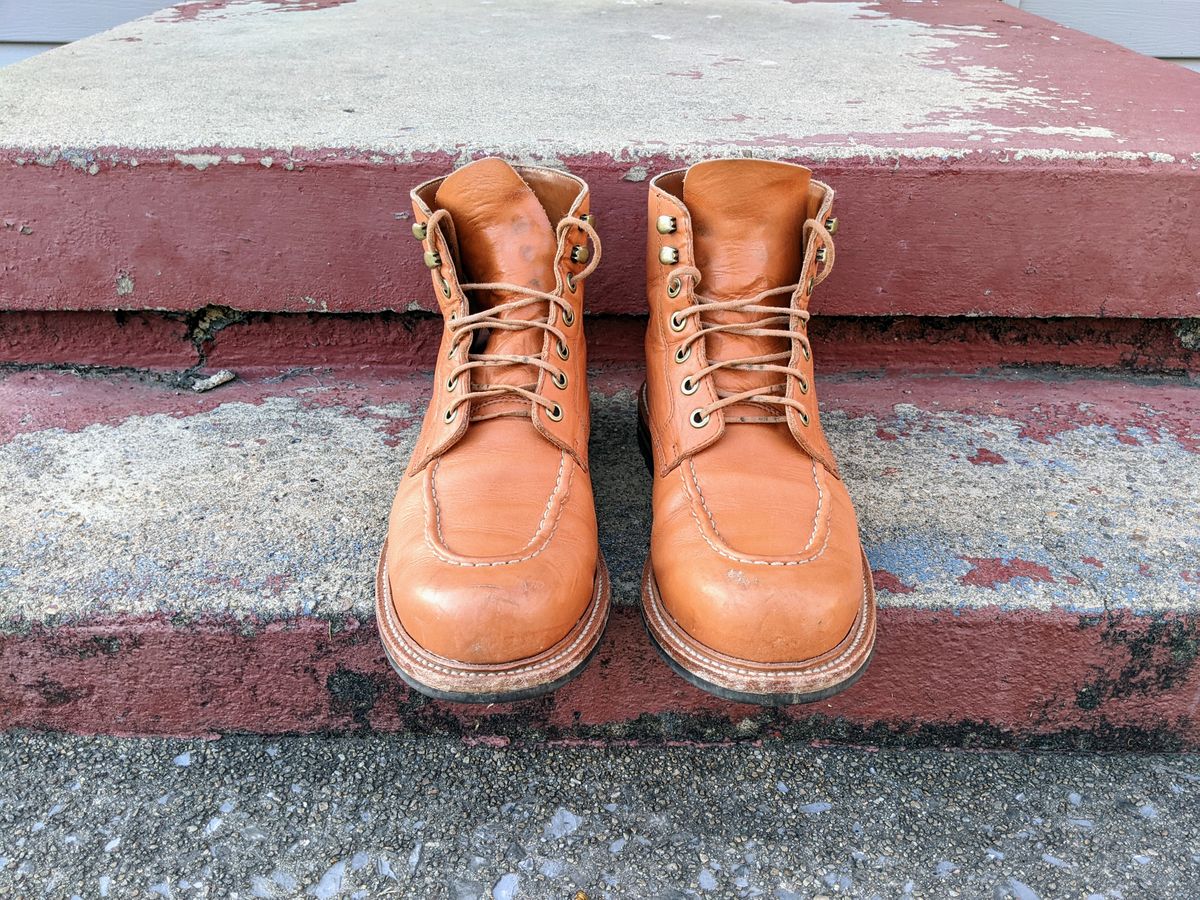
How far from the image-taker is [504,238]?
4.62ft

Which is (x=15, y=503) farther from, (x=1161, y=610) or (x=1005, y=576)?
(x=1161, y=610)

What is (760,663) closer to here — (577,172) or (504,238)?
(504,238)

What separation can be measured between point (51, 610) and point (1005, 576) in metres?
1.51

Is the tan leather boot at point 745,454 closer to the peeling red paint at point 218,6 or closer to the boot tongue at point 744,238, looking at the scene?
the boot tongue at point 744,238

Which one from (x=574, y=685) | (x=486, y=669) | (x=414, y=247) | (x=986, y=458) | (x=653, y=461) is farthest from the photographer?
(x=414, y=247)

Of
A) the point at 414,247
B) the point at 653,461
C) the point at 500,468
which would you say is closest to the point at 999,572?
the point at 653,461

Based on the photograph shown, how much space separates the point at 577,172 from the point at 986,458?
3.32ft

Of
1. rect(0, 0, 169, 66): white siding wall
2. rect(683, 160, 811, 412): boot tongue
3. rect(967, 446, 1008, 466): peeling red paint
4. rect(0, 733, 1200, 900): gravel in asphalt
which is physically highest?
rect(0, 0, 169, 66): white siding wall

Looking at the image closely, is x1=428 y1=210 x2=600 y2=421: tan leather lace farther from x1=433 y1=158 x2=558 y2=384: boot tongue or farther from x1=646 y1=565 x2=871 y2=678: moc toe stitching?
x1=646 y1=565 x2=871 y2=678: moc toe stitching

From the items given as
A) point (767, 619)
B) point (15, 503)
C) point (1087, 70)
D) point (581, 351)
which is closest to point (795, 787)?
point (767, 619)

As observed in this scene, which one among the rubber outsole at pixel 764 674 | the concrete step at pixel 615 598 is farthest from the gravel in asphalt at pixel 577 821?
the rubber outsole at pixel 764 674

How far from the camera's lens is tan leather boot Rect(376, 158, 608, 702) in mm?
1104

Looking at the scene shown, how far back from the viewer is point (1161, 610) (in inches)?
51.3

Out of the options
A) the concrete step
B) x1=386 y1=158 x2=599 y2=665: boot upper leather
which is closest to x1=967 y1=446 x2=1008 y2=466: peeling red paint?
the concrete step
